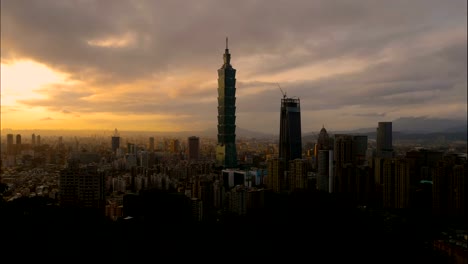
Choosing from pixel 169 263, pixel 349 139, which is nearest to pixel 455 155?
pixel 349 139

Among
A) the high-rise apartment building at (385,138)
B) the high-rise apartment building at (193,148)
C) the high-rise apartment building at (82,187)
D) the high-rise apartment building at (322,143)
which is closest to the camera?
the high-rise apartment building at (82,187)

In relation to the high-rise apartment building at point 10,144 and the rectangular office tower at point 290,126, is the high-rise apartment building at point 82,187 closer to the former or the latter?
the high-rise apartment building at point 10,144

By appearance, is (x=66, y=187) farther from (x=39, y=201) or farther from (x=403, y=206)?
(x=403, y=206)

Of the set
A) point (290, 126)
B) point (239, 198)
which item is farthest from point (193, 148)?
point (239, 198)

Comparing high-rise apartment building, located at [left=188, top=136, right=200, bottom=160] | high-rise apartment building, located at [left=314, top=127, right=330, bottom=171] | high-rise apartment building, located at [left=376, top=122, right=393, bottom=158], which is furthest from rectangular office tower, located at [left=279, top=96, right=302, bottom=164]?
high-rise apartment building, located at [left=376, top=122, right=393, bottom=158]

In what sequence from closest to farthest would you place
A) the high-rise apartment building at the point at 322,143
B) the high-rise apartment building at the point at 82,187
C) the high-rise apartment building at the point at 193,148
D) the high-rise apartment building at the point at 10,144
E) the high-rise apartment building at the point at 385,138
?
1. the high-rise apartment building at the point at 82,187
2. the high-rise apartment building at the point at 10,144
3. the high-rise apartment building at the point at 385,138
4. the high-rise apartment building at the point at 322,143
5. the high-rise apartment building at the point at 193,148

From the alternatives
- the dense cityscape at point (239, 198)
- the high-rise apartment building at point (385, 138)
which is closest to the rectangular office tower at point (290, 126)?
the dense cityscape at point (239, 198)

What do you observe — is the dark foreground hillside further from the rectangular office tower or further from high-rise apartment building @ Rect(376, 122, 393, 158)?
the rectangular office tower
